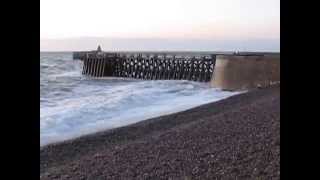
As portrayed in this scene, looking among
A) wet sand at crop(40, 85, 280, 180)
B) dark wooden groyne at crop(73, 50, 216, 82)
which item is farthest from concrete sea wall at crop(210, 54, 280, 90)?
wet sand at crop(40, 85, 280, 180)

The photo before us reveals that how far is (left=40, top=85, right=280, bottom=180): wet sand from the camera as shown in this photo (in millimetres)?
7066

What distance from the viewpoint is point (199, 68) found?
121ft

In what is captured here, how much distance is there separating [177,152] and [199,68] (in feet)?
93.7

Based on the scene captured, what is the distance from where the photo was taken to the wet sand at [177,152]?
7.07 metres

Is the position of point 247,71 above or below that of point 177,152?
above

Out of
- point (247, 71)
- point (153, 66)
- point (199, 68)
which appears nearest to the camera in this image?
point (247, 71)

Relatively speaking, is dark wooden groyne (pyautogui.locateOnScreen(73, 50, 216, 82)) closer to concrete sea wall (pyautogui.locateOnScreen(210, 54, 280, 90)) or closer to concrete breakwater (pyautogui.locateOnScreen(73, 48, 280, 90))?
concrete breakwater (pyautogui.locateOnScreen(73, 48, 280, 90))

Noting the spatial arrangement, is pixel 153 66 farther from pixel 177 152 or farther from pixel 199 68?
pixel 177 152

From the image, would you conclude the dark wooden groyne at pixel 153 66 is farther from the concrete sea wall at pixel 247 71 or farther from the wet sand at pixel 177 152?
the wet sand at pixel 177 152

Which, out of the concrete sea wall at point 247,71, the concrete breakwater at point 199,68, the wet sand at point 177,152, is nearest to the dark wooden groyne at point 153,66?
the concrete breakwater at point 199,68

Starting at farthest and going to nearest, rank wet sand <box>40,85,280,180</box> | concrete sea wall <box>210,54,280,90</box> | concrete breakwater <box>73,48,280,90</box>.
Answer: concrete breakwater <box>73,48,280,90</box>
concrete sea wall <box>210,54,280,90</box>
wet sand <box>40,85,280,180</box>

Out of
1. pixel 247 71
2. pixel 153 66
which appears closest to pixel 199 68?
pixel 153 66

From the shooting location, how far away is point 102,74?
44938 millimetres
